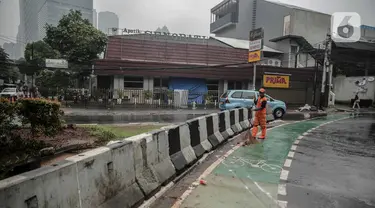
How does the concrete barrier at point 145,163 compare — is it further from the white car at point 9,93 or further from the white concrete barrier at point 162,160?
the white car at point 9,93

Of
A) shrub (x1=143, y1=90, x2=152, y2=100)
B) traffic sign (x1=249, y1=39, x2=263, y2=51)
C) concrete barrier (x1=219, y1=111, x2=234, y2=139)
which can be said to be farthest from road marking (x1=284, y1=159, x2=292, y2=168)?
shrub (x1=143, y1=90, x2=152, y2=100)

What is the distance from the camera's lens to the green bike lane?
441 centimetres

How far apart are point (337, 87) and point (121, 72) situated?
83.5ft

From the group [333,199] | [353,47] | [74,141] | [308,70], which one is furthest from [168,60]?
[333,199]

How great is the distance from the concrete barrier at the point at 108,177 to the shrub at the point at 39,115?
16.2 ft

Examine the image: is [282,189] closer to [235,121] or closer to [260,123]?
[260,123]

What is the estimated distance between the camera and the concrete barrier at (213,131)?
8172 mm

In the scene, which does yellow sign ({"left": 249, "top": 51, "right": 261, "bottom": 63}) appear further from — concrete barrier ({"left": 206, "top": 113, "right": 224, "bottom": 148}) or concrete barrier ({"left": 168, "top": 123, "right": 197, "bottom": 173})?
concrete barrier ({"left": 168, "top": 123, "right": 197, "bottom": 173})

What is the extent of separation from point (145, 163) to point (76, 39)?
30352 mm

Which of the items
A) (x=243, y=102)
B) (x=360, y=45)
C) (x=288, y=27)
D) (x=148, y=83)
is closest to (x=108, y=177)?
(x=243, y=102)

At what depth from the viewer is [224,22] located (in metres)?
56.9

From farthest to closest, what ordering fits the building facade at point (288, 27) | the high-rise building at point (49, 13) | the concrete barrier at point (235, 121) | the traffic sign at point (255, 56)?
1. the high-rise building at point (49, 13)
2. the building facade at point (288, 27)
3. the traffic sign at point (255, 56)
4. the concrete barrier at point (235, 121)

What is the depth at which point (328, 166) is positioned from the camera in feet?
22.0

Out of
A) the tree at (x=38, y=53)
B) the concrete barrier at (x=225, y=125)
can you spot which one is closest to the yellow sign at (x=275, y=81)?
the concrete barrier at (x=225, y=125)
